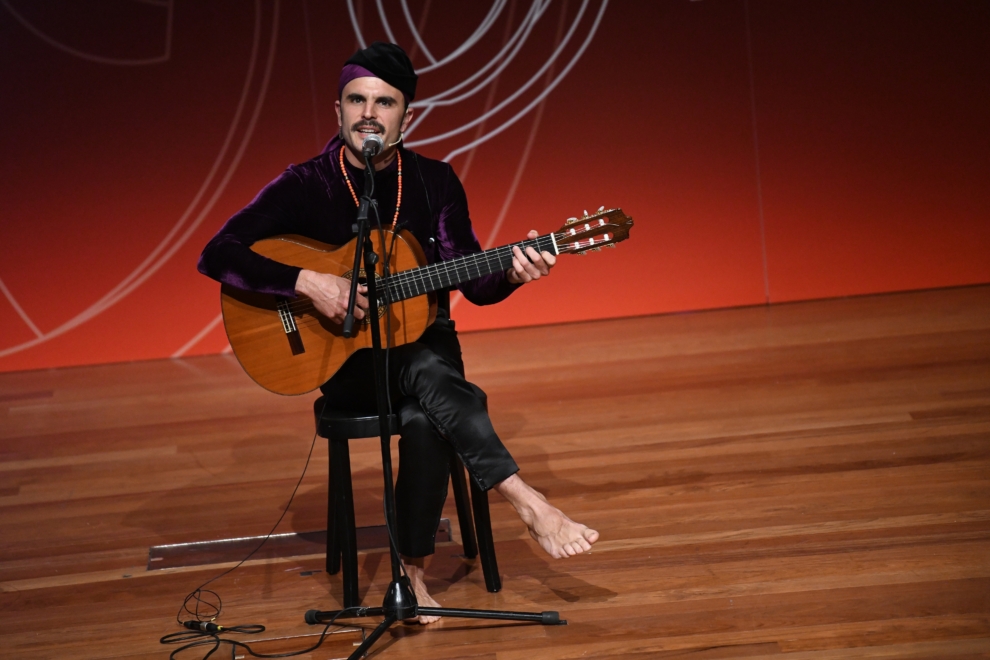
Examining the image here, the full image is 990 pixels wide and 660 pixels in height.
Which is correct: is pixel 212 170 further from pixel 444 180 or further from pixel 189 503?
pixel 444 180

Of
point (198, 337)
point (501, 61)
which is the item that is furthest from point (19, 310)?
point (501, 61)

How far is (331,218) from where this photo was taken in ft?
8.32

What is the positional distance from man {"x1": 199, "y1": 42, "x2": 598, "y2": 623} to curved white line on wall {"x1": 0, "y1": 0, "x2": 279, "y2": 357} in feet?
9.28

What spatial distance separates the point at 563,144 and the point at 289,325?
10.3 feet

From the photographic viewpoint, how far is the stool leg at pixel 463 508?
100.0 inches

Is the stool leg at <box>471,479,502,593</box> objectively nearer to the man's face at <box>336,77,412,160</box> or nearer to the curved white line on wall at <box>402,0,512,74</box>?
the man's face at <box>336,77,412,160</box>

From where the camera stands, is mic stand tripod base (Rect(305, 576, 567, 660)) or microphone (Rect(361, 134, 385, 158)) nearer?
microphone (Rect(361, 134, 385, 158))

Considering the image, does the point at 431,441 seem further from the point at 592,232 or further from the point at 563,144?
the point at 563,144

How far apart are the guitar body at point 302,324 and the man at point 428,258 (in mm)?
43

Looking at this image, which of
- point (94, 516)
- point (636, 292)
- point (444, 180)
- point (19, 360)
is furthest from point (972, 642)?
point (19, 360)

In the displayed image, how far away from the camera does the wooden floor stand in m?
2.19

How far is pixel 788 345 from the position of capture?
4445 mm

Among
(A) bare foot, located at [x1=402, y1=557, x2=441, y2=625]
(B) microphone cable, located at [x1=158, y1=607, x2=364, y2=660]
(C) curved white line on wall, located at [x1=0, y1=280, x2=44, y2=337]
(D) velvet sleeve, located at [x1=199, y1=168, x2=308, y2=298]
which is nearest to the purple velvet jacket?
(D) velvet sleeve, located at [x1=199, y1=168, x2=308, y2=298]

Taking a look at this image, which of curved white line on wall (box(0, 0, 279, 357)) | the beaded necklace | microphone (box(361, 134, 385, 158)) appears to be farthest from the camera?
curved white line on wall (box(0, 0, 279, 357))
